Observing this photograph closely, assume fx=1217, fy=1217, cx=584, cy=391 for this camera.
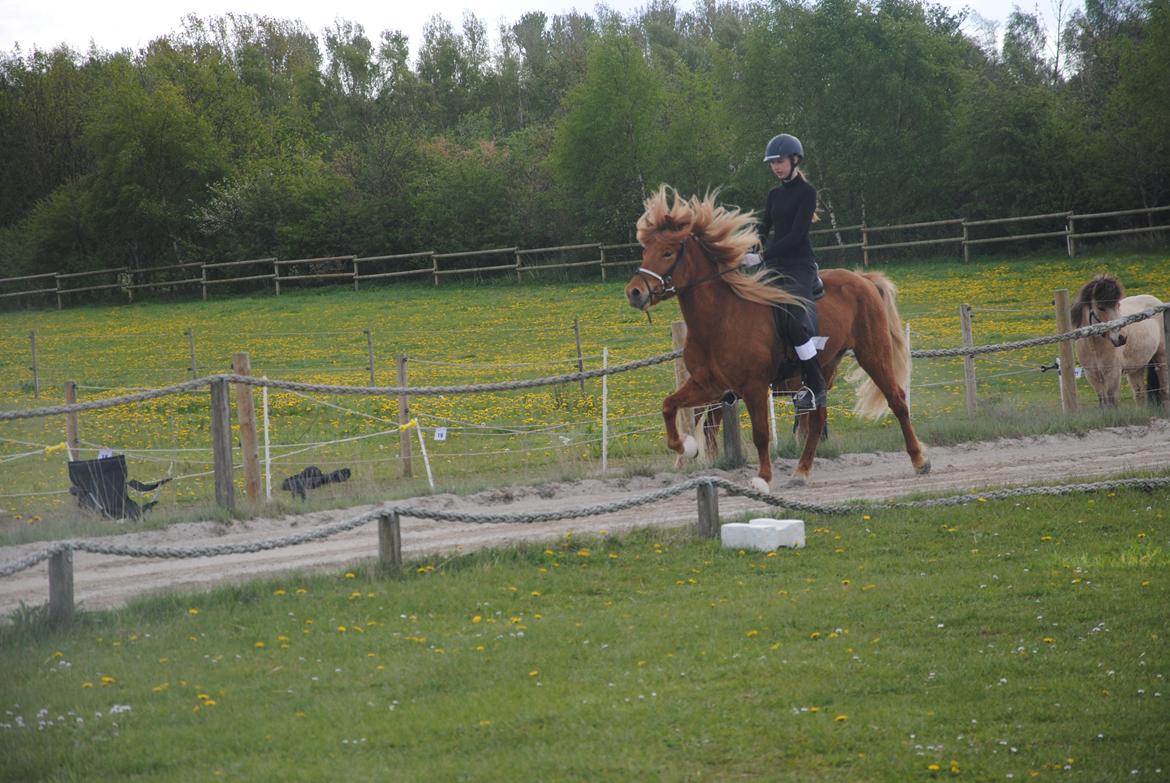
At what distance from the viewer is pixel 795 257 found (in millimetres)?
12484

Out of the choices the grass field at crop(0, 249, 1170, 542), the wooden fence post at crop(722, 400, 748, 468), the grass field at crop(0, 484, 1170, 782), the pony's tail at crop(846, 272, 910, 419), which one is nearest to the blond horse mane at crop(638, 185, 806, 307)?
the wooden fence post at crop(722, 400, 748, 468)

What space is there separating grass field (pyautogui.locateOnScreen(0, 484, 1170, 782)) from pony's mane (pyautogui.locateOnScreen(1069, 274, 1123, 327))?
785 centimetres

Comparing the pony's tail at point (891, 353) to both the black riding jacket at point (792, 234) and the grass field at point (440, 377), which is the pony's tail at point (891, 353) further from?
the black riding jacket at point (792, 234)

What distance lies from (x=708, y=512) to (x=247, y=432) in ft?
17.6

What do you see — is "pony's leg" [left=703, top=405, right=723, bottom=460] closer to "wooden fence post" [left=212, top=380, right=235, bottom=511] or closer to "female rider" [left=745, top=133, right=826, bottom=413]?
"female rider" [left=745, top=133, right=826, bottom=413]

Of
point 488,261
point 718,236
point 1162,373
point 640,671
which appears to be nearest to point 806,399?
point 718,236

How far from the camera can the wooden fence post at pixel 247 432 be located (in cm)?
1268

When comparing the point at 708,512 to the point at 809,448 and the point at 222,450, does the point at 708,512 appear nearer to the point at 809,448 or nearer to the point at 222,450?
the point at 809,448

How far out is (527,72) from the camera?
7981cm

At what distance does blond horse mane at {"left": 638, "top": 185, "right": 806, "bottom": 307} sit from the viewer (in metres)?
12.0

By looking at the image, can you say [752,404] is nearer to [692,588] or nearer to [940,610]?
[692,588]

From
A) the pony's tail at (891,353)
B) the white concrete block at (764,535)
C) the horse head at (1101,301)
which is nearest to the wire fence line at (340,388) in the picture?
the pony's tail at (891,353)

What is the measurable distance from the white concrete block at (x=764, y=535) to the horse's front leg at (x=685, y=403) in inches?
103

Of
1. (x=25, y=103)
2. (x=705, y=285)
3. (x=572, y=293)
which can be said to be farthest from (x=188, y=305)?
(x=705, y=285)
